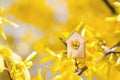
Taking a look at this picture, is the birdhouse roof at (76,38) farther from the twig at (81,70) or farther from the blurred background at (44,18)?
the blurred background at (44,18)

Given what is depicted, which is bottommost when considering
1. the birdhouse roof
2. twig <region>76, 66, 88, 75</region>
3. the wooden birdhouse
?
twig <region>76, 66, 88, 75</region>

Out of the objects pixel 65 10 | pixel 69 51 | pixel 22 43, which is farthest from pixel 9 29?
pixel 69 51

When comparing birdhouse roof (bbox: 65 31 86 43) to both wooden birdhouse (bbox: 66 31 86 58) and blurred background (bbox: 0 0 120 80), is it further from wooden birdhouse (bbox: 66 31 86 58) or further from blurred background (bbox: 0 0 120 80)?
blurred background (bbox: 0 0 120 80)

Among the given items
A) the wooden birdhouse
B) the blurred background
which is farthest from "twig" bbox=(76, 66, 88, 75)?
the blurred background

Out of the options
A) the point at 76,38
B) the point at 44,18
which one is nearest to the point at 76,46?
the point at 76,38

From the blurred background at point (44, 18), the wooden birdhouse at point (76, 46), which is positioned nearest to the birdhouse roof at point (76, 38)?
the wooden birdhouse at point (76, 46)
